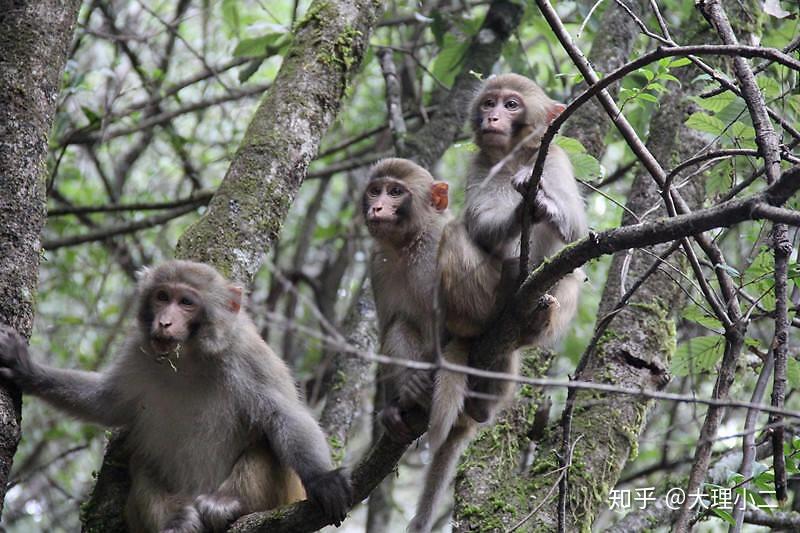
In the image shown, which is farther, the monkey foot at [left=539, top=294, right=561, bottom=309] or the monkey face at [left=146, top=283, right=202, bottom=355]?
the monkey face at [left=146, top=283, right=202, bottom=355]

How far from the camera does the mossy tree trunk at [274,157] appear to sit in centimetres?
660

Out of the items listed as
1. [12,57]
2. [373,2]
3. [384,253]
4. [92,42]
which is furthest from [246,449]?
[92,42]

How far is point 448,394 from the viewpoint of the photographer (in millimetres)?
5875

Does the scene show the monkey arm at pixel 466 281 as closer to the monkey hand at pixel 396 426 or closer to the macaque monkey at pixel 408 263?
the macaque monkey at pixel 408 263

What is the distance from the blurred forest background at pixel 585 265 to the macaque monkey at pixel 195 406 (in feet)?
1.83

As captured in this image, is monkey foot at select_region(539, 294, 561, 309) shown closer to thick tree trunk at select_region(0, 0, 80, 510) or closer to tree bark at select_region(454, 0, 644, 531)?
tree bark at select_region(454, 0, 644, 531)

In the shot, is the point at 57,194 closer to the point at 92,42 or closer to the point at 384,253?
the point at 92,42

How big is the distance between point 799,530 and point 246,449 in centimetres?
358

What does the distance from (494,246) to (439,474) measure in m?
1.67

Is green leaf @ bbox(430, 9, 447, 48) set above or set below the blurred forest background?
above

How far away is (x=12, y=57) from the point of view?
562 cm

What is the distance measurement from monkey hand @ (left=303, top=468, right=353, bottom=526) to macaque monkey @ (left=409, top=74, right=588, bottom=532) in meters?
0.72

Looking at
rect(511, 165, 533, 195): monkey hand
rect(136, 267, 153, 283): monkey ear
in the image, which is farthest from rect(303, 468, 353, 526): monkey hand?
rect(511, 165, 533, 195): monkey hand

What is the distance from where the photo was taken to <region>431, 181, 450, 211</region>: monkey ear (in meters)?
6.71
